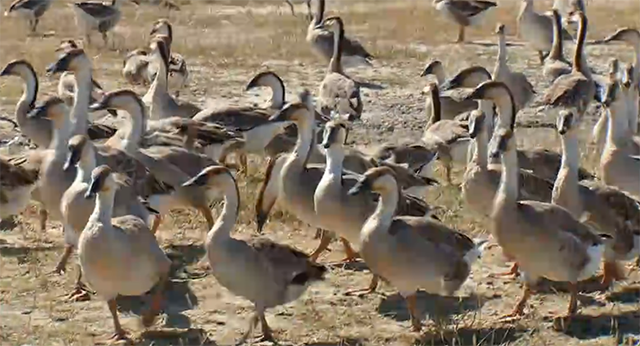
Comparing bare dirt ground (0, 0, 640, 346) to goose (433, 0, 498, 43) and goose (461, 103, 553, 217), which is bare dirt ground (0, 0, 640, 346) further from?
goose (433, 0, 498, 43)

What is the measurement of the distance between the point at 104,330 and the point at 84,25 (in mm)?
15811

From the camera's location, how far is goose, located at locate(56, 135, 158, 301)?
900cm

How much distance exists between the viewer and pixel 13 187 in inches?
399

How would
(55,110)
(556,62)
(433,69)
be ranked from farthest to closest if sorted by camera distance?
(556,62) < (433,69) < (55,110)

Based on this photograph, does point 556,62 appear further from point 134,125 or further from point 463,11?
point 134,125

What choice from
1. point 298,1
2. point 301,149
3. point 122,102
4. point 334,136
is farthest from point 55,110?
point 298,1

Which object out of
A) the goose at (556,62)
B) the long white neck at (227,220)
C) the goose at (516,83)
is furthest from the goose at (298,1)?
the long white neck at (227,220)

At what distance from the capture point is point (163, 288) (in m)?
8.49

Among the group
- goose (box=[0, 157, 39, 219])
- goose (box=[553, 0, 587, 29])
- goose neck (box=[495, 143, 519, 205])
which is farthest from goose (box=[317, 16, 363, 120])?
goose (box=[553, 0, 587, 29])

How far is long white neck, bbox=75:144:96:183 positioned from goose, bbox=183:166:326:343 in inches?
62.6

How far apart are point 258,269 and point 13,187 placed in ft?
10.7

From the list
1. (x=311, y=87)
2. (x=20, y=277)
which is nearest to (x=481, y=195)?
(x=20, y=277)

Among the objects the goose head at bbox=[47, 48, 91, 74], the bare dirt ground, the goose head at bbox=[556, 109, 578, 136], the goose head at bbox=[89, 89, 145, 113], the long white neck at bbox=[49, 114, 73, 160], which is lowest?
the bare dirt ground

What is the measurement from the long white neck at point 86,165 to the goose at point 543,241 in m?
3.25
